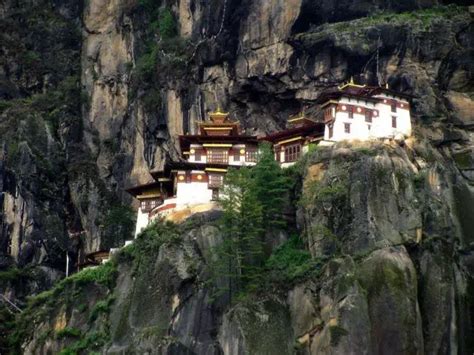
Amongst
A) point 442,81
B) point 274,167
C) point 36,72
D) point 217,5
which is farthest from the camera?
point 36,72

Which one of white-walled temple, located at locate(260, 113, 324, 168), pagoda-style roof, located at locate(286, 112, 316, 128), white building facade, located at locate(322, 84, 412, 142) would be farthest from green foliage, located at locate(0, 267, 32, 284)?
white building facade, located at locate(322, 84, 412, 142)

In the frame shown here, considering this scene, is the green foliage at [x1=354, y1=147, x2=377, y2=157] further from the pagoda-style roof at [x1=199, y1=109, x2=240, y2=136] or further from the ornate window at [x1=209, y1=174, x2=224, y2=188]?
the pagoda-style roof at [x1=199, y1=109, x2=240, y2=136]

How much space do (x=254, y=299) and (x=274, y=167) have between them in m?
9.07

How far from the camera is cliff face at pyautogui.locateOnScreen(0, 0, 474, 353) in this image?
54.2m

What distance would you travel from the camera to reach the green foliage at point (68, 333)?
60706mm

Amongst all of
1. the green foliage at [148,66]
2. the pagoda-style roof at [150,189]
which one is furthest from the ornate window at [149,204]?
the green foliage at [148,66]

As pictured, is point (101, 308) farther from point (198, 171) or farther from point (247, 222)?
point (198, 171)

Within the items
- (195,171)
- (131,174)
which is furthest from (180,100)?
(195,171)

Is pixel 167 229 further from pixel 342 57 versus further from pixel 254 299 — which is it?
pixel 342 57

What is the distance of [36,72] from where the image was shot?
91.9 meters

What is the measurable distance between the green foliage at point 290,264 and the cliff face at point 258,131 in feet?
2.45

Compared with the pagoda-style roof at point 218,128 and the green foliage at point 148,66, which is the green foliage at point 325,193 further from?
the green foliage at point 148,66

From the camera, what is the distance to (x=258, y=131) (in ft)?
244

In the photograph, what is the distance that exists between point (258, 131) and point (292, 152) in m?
9.53
